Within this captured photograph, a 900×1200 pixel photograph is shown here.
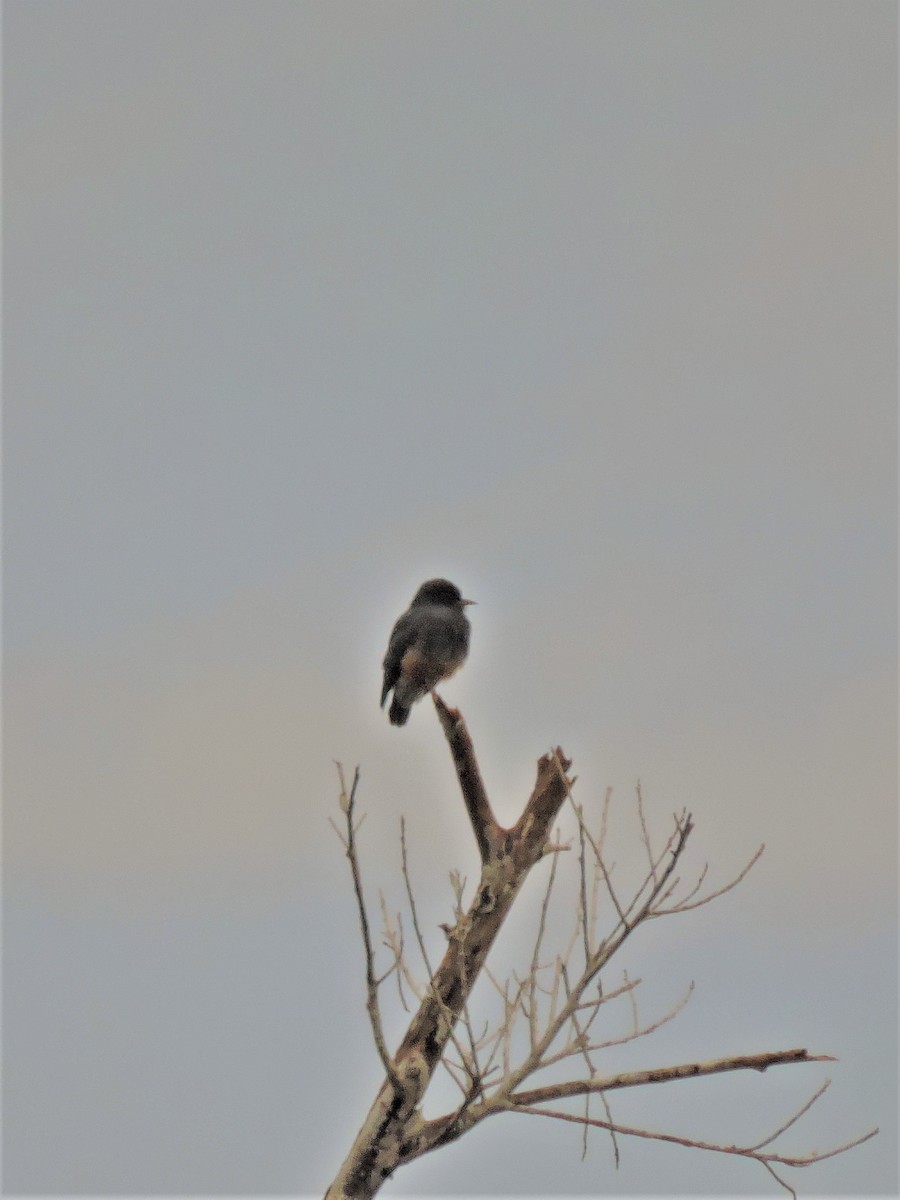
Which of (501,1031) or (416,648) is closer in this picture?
(501,1031)

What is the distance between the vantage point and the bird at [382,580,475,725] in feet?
42.1

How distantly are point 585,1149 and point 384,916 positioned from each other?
1.52 metres

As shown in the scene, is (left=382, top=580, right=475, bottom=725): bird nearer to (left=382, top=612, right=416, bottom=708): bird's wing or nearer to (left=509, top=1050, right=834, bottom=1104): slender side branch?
(left=382, top=612, right=416, bottom=708): bird's wing

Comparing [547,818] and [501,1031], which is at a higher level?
[547,818]

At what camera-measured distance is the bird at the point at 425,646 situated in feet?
42.1

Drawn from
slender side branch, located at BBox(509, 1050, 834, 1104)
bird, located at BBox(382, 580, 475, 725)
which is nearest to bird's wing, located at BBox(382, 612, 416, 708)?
bird, located at BBox(382, 580, 475, 725)

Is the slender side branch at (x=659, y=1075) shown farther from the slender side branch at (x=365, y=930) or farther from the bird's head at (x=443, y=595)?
the bird's head at (x=443, y=595)

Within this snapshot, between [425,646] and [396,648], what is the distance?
334mm

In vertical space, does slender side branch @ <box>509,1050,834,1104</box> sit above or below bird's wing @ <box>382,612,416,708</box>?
below

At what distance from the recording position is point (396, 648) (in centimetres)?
1305

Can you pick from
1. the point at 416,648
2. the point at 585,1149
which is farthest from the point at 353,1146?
the point at 416,648

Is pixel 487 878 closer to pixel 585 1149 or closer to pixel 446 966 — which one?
pixel 446 966

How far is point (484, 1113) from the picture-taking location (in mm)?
7598

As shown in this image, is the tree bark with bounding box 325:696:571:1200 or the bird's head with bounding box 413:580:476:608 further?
the bird's head with bounding box 413:580:476:608
